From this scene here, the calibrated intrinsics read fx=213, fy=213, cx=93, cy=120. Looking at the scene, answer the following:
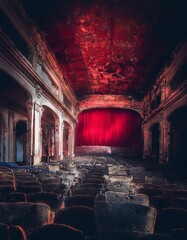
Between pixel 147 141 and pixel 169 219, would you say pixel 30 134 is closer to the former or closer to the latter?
pixel 169 219

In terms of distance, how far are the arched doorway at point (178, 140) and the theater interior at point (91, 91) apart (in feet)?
0.17

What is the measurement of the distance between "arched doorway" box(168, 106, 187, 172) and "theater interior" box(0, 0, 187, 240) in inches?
2.0

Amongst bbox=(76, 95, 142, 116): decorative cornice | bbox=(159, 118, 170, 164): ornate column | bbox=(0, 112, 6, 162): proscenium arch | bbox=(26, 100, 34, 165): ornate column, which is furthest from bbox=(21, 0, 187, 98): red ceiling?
bbox=(76, 95, 142, 116): decorative cornice

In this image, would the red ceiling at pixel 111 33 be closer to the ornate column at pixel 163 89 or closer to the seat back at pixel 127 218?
the ornate column at pixel 163 89

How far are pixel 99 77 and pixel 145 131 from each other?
268 inches

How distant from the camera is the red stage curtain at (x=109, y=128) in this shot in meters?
20.3

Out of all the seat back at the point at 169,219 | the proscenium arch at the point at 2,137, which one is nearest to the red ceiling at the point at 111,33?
the proscenium arch at the point at 2,137

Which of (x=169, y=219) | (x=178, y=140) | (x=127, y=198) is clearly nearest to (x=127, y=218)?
(x=169, y=219)

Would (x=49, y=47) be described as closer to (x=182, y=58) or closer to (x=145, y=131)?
(x=182, y=58)

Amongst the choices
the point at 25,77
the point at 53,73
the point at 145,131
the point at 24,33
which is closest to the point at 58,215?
the point at 25,77

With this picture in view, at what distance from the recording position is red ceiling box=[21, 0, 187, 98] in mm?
7059

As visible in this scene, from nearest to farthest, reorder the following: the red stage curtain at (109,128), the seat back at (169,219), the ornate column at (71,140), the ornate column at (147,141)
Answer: the seat back at (169,219), the ornate column at (147,141), the ornate column at (71,140), the red stage curtain at (109,128)

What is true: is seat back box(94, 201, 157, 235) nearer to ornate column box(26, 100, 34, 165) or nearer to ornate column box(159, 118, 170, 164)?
ornate column box(26, 100, 34, 165)

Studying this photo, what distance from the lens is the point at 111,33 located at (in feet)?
28.7
